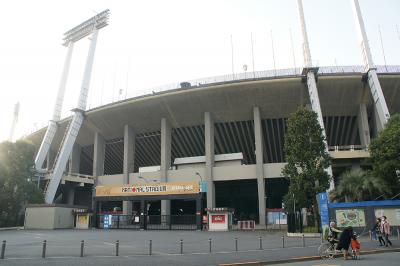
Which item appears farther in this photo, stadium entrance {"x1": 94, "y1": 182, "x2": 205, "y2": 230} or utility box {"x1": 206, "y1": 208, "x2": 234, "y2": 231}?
stadium entrance {"x1": 94, "y1": 182, "x2": 205, "y2": 230}

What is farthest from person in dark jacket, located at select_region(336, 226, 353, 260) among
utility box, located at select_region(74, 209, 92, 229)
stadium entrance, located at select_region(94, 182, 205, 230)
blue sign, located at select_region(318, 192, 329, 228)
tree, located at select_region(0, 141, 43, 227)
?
tree, located at select_region(0, 141, 43, 227)

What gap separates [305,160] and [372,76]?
1849 centimetres

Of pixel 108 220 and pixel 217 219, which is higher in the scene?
pixel 108 220

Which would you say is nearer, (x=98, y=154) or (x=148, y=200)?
(x=148, y=200)

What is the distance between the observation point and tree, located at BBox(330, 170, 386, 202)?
2805 centimetres

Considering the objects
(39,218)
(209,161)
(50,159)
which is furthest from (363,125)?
(50,159)

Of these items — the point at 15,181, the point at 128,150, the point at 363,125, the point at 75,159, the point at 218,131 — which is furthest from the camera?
the point at 75,159

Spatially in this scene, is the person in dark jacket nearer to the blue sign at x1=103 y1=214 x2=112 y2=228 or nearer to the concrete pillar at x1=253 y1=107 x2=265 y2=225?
the concrete pillar at x1=253 y1=107 x2=265 y2=225

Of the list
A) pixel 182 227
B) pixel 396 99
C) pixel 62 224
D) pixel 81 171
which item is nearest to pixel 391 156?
pixel 396 99

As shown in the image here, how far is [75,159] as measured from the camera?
6116 centimetres

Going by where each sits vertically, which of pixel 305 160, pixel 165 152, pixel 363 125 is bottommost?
pixel 305 160

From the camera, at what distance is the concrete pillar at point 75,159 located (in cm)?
5991

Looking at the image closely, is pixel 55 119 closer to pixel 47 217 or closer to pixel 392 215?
pixel 47 217

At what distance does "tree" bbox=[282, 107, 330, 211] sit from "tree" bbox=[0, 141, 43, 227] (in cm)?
3093
